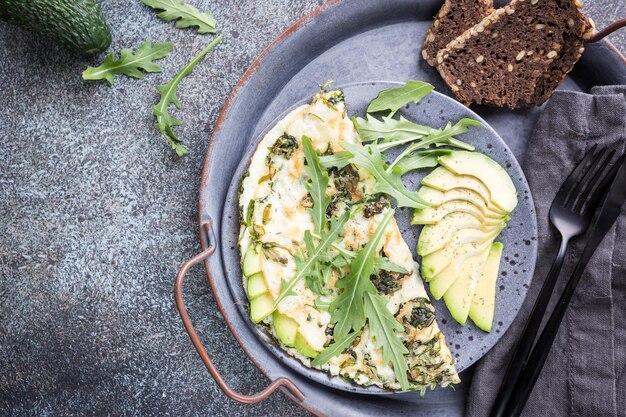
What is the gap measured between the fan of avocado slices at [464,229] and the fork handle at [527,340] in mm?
173

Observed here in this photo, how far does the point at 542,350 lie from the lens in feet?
8.18

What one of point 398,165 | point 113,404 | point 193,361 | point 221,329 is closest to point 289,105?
point 398,165

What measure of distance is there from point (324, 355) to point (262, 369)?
0.37 meters

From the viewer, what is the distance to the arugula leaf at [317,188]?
94.9 inches

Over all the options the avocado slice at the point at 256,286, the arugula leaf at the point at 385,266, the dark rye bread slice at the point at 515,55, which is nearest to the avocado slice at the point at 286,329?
the avocado slice at the point at 256,286

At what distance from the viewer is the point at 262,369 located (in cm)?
260

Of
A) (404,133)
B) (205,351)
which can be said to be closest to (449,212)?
(404,133)

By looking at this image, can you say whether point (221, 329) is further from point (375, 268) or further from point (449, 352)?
point (449, 352)

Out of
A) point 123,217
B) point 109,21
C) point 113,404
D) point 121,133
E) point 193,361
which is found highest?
point 109,21

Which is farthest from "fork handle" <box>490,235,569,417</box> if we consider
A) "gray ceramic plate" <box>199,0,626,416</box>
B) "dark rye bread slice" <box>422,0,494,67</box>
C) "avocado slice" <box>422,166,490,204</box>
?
"dark rye bread slice" <box>422,0,494,67</box>

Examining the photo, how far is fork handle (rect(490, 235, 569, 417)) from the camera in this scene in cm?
253

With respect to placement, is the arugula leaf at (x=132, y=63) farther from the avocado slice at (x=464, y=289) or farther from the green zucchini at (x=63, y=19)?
the avocado slice at (x=464, y=289)

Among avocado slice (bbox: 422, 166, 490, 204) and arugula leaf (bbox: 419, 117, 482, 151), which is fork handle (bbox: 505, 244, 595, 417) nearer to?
avocado slice (bbox: 422, 166, 490, 204)

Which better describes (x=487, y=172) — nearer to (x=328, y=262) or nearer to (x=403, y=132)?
(x=403, y=132)
